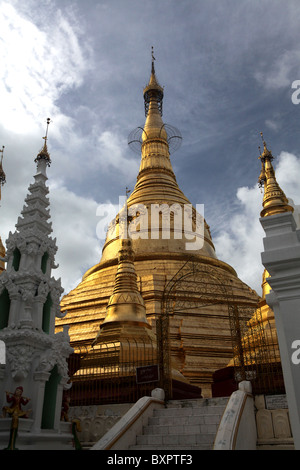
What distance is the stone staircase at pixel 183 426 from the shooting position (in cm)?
807

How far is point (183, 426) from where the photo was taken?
8.70m

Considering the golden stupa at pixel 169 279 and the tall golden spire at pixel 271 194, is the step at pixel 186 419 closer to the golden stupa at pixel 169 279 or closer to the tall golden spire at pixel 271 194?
the golden stupa at pixel 169 279

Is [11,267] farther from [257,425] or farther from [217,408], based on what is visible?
[257,425]

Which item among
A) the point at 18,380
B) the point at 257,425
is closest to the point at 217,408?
the point at 257,425

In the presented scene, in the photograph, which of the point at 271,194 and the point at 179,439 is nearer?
the point at 179,439

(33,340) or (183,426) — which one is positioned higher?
(33,340)

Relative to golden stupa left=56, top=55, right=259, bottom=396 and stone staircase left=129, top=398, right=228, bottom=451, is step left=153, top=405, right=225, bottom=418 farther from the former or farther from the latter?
golden stupa left=56, top=55, right=259, bottom=396

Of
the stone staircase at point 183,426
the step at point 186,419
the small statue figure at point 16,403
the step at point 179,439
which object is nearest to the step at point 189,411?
the stone staircase at point 183,426

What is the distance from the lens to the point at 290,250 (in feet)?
20.7

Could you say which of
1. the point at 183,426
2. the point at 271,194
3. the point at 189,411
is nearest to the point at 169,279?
the point at 271,194

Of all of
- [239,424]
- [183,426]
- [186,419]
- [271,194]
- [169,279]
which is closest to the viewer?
[239,424]

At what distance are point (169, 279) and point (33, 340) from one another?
1241 centimetres

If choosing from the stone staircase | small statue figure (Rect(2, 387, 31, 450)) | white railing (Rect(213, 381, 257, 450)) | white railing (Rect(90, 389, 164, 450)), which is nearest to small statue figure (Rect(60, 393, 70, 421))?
small statue figure (Rect(2, 387, 31, 450))

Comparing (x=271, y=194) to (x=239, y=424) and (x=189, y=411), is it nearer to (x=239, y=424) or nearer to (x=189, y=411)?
(x=189, y=411)
